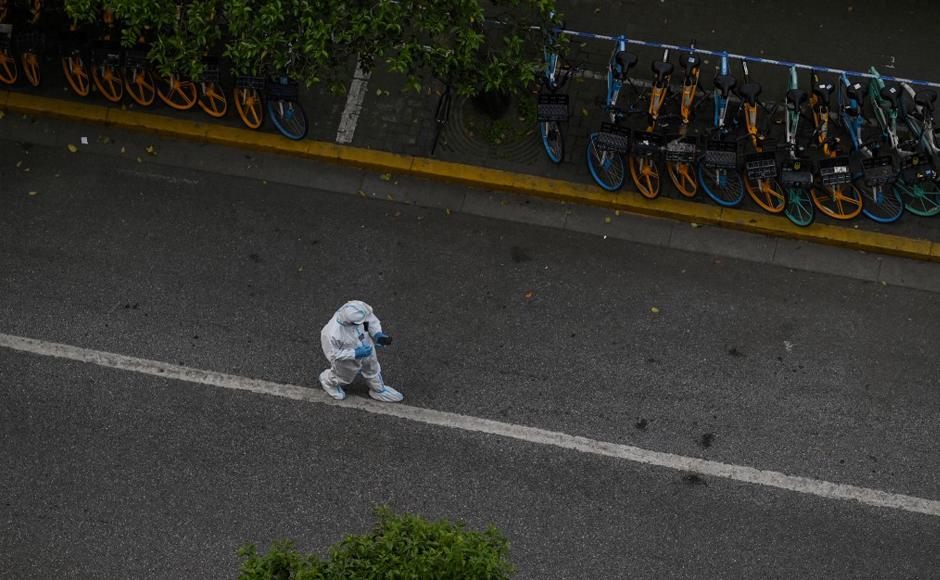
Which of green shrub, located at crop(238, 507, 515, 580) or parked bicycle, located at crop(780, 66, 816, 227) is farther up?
parked bicycle, located at crop(780, 66, 816, 227)

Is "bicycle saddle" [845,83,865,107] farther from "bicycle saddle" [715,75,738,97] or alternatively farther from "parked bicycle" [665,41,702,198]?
"parked bicycle" [665,41,702,198]

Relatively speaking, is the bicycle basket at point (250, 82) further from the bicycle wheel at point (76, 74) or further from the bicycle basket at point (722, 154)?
the bicycle basket at point (722, 154)

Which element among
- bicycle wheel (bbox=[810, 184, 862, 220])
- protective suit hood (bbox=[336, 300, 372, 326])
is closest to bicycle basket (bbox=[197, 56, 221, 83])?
protective suit hood (bbox=[336, 300, 372, 326])

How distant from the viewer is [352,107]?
1126cm

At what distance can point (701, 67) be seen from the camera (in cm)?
1134

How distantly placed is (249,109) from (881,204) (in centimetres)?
698

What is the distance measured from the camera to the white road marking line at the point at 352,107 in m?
11.1

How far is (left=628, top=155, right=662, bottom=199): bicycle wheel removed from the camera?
417 inches

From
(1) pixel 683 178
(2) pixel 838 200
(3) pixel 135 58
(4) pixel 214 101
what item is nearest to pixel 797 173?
(2) pixel 838 200

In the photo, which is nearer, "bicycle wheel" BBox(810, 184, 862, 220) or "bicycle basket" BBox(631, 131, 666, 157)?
"bicycle basket" BBox(631, 131, 666, 157)

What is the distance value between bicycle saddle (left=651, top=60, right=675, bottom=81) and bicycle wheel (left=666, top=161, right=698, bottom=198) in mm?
918

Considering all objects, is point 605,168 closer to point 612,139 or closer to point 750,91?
point 612,139

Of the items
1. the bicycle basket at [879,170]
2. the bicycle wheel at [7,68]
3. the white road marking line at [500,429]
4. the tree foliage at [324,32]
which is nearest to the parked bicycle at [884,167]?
the bicycle basket at [879,170]

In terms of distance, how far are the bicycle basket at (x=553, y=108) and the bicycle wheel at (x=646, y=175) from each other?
35.7 inches
